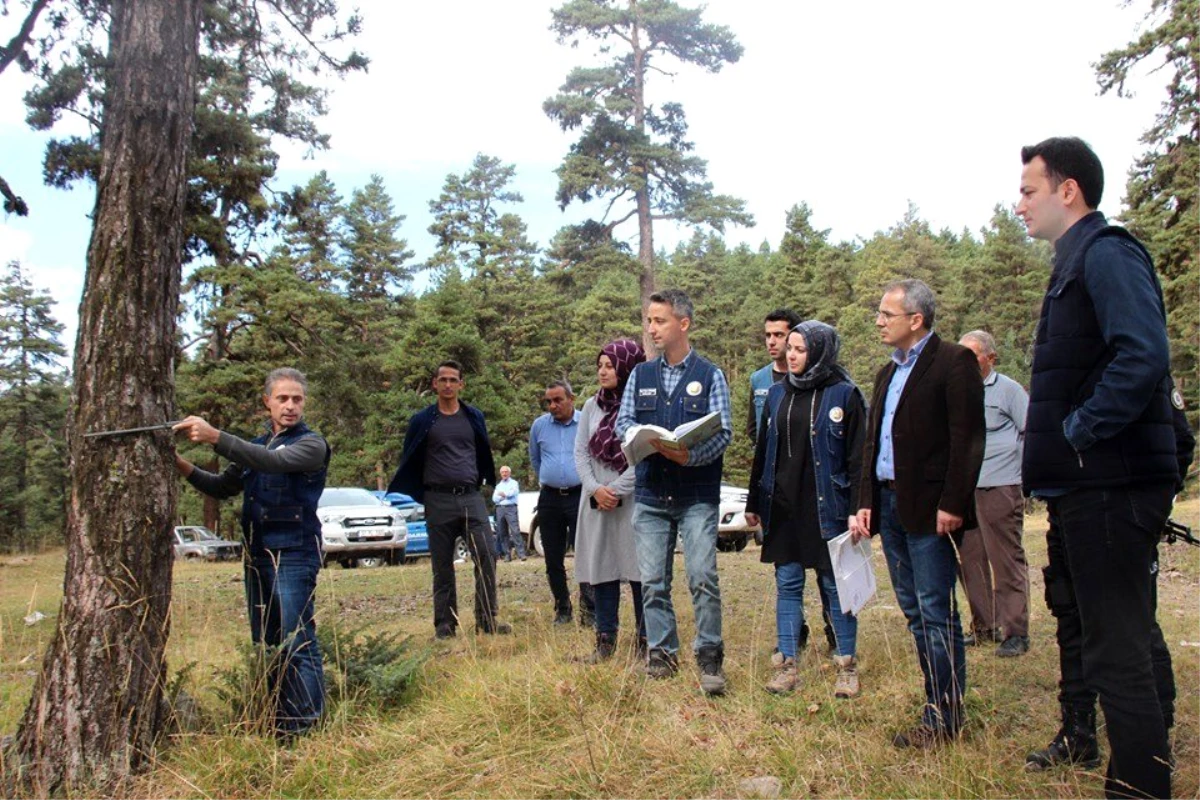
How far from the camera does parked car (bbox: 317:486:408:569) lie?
632 inches

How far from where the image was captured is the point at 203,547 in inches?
993

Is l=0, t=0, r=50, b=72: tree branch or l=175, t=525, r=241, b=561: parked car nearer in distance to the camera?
l=0, t=0, r=50, b=72: tree branch

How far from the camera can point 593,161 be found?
1030 inches

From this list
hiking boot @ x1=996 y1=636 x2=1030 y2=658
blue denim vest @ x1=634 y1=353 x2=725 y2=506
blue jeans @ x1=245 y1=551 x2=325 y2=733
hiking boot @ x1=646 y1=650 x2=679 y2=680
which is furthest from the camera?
hiking boot @ x1=996 y1=636 x2=1030 y2=658

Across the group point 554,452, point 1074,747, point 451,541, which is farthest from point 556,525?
point 1074,747

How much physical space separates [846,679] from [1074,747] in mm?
1102

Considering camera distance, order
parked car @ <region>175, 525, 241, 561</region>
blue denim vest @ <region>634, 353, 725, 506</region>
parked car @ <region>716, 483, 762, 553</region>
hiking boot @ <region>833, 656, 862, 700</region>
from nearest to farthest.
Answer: hiking boot @ <region>833, 656, 862, 700</region>
blue denim vest @ <region>634, 353, 725, 506</region>
parked car @ <region>716, 483, 762, 553</region>
parked car @ <region>175, 525, 241, 561</region>

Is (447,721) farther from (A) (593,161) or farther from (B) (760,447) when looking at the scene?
(A) (593,161)

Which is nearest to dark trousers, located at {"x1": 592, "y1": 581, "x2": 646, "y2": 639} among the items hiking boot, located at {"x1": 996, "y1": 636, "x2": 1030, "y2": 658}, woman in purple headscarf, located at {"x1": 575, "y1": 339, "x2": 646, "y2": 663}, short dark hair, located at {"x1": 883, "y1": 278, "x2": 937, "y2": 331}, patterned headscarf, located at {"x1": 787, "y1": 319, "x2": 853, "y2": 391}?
woman in purple headscarf, located at {"x1": 575, "y1": 339, "x2": 646, "y2": 663}

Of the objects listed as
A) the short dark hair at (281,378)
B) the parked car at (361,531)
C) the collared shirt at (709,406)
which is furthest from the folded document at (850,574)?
the parked car at (361,531)

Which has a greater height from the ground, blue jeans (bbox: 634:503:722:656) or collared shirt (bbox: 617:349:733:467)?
collared shirt (bbox: 617:349:733:467)

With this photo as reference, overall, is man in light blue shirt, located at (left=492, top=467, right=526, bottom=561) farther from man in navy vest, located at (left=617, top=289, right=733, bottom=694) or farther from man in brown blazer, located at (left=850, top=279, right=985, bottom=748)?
man in brown blazer, located at (left=850, top=279, right=985, bottom=748)

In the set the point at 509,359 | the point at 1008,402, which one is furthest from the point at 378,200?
the point at 1008,402

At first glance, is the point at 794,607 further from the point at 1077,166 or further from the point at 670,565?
the point at 1077,166
